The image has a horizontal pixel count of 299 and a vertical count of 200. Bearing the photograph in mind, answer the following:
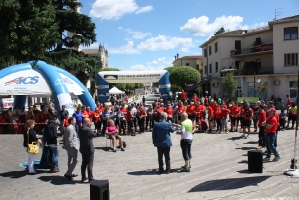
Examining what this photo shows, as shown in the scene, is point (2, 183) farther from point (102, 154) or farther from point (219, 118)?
point (219, 118)

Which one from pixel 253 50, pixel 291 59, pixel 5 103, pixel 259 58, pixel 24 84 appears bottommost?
pixel 5 103

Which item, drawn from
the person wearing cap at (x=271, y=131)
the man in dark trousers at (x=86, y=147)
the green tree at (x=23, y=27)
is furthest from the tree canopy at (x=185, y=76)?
the man in dark trousers at (x=86, y=147)

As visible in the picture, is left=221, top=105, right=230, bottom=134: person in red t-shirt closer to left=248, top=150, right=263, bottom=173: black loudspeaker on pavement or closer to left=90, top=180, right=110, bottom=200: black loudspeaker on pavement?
left=248, top=150, right=263, bottom=173: black loudspeaker on pavement

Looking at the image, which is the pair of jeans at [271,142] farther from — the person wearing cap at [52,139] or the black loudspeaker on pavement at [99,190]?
the person wearing cap at [52,139]

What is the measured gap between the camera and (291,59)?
108 feet

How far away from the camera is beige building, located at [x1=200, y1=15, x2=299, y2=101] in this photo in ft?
108

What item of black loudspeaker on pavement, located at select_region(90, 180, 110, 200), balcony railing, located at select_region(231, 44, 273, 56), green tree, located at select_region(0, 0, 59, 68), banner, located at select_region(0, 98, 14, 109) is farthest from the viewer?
balcony railing, located at select_region(231, 44, 273, 56)

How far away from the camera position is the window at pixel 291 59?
1286 inches

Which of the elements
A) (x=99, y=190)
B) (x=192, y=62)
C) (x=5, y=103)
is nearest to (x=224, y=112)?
(x=99, y=190)

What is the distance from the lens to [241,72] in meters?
37.8

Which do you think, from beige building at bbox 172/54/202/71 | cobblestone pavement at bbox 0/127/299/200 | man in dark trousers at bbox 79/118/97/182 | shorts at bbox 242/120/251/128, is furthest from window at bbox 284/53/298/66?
beige building at bbox 172/54/202/71

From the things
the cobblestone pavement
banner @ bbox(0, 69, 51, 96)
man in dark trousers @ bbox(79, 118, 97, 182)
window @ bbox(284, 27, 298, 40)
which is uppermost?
window @ bbox(284, 27, 298, 40)

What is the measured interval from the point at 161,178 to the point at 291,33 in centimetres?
3093

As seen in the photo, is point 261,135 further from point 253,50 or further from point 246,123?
point 253,50
